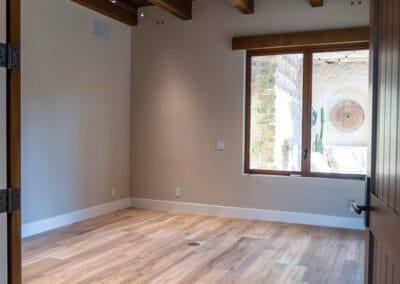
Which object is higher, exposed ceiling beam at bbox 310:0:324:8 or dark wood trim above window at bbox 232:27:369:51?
exposed ceiling beam at bbox 310:0:324:8

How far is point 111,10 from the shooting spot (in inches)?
225

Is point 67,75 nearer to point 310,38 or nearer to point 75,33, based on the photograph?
point 75,33

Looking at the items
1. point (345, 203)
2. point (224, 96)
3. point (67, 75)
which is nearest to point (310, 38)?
point (224, 96)

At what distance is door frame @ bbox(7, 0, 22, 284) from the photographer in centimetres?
146

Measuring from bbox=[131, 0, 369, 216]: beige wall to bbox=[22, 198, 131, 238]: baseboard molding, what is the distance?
41 cm

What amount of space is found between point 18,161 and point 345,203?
4516 mm

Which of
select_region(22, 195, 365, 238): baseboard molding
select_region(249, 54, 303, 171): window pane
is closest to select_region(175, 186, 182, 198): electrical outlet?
select_region(22, 195, 365, 238): baseboard molding

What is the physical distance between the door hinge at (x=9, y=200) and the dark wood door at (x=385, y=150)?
1.36 meters

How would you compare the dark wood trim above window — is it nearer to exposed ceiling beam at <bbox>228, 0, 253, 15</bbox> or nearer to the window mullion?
the window mullion

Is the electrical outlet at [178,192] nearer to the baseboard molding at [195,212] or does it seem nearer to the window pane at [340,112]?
the baseboard molding at [195,212]

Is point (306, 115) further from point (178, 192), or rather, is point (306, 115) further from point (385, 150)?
point (385, 150)

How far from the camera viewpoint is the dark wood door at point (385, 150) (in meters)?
1.32

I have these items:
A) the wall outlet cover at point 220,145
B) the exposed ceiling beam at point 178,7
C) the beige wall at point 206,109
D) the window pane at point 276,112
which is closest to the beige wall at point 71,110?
the beige wall at point 206,109

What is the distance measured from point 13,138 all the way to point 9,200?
0.77 ft
